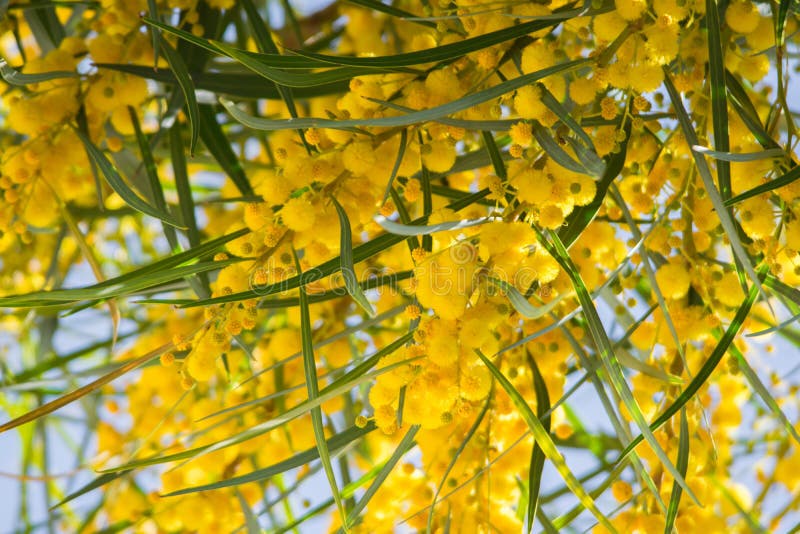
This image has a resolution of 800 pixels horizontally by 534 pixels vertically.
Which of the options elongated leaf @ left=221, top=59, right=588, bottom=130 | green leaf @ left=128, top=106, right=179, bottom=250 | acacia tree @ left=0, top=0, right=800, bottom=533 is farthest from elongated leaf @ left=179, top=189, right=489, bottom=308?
green leaf @ left=128, top=106, right=179, bottom=250

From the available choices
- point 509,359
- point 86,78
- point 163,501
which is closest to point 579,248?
point 509,359

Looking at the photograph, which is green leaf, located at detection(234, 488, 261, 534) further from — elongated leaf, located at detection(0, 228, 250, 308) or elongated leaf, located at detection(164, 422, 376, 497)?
elongated leaf, located at detection(0, 228, 250, 308)

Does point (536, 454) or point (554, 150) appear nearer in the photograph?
point (554, 150)

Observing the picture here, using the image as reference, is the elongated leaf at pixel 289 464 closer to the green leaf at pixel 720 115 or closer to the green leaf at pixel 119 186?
the green leaf at pixel 119 186

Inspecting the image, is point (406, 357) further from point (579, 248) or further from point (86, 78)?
point (86, 78)

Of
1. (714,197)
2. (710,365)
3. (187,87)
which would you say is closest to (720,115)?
(714,197)

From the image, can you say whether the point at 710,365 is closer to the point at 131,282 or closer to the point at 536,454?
the point at 536,454

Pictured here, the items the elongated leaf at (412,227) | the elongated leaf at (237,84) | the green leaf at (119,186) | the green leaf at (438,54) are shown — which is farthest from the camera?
the elongated leaf at (237,84)

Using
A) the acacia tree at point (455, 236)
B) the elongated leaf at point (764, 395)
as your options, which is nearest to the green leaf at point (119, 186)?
the acacia tree at point (455, 236)
